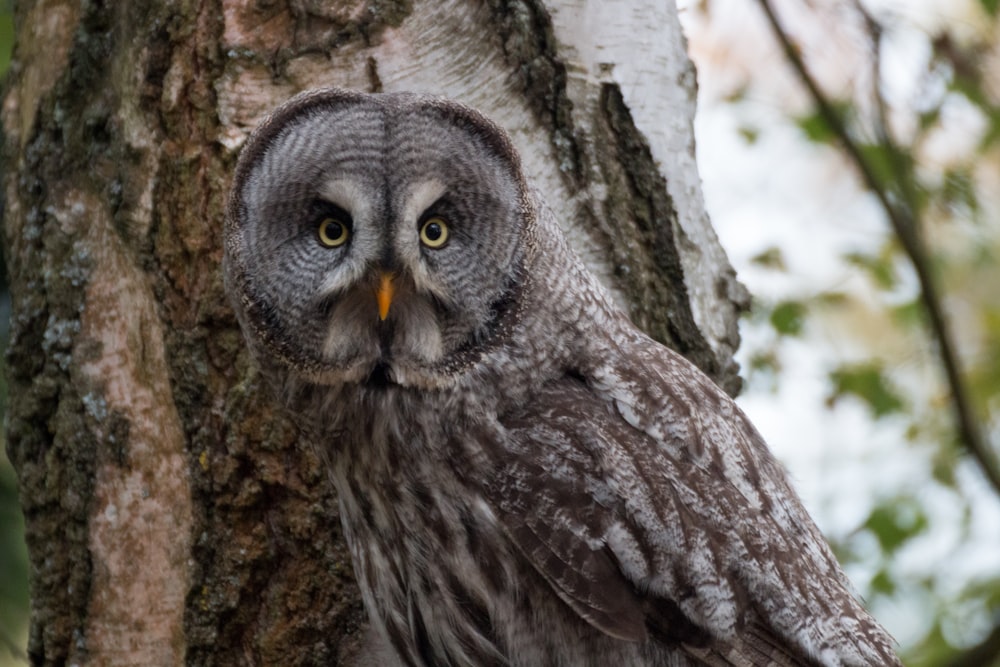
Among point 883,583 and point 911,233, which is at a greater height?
point 911,233

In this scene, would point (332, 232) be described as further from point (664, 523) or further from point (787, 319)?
point (787, 319)

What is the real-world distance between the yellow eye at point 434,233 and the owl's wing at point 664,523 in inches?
17.0

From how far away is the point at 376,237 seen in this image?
259 cm

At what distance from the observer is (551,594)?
8.55ft

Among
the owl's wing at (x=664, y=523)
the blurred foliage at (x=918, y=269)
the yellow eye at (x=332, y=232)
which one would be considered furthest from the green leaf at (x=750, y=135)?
the yellow eye at (x=332, y=232)

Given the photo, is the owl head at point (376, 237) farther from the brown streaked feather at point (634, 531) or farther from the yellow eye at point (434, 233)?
the brown streaked feather at point (634, 531)

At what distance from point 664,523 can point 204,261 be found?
1334mm

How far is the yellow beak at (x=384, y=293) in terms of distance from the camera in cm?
257

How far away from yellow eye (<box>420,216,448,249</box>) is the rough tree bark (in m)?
0.52

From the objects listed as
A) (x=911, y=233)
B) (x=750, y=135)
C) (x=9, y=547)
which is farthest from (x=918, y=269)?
(x=9, y=547)

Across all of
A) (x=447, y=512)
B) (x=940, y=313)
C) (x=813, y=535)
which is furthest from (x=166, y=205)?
(x=940, y=313)

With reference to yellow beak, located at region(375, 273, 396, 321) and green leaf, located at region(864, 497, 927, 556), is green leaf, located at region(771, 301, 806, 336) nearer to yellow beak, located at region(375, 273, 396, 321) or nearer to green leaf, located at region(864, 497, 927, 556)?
green leaf, located at region(864, 497, 927, 556)

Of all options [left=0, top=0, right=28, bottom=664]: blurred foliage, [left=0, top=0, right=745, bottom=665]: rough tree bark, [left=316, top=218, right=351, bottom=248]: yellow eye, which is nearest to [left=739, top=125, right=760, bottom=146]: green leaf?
[left=0, top=0, right=745, bottom=665]: rough tree bark

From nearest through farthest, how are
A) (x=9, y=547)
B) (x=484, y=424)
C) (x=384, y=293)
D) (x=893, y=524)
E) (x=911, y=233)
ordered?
1. (x=384, y=293)
2. (x=484, y=424)
3. (x=9, y=547)
4. (x=911, y=233)
5. (x=893, y=524)
